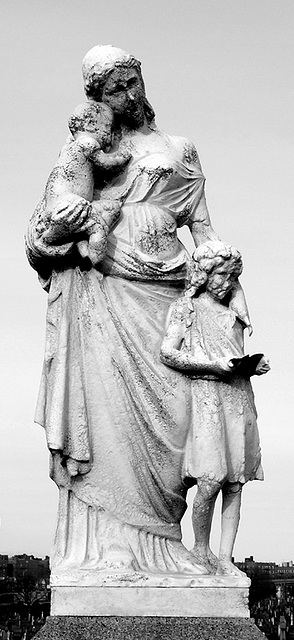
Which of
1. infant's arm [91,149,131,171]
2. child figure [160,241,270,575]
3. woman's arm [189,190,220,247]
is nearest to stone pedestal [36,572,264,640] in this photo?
child figure [160,241,270,575]

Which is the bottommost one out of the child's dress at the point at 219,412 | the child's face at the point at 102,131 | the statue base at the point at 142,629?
the statue base at the point at 142,629

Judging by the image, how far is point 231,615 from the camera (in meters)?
9.60

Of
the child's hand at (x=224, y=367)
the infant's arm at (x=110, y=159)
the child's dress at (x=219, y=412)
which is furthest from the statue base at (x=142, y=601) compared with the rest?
the infant's arm at (x=110, y=159)

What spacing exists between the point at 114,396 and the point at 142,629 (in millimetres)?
1748

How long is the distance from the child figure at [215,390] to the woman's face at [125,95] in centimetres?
129

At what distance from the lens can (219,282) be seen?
10102mm

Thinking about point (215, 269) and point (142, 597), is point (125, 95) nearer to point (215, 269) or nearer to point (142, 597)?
point (215, 269)

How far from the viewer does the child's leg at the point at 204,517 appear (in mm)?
9805

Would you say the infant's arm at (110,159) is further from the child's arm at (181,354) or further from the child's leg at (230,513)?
the child's leg at (230,513)

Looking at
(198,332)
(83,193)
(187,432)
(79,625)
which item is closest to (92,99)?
(83,193)

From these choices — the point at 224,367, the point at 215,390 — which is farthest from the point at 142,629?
the point at 224,367

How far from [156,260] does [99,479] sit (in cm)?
173

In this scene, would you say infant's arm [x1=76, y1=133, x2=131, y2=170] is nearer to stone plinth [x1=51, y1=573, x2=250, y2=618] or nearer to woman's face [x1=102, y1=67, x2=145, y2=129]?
woman's face [x1=102, y1=67, x2=145, y2=129]

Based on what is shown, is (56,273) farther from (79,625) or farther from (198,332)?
(79,625)
